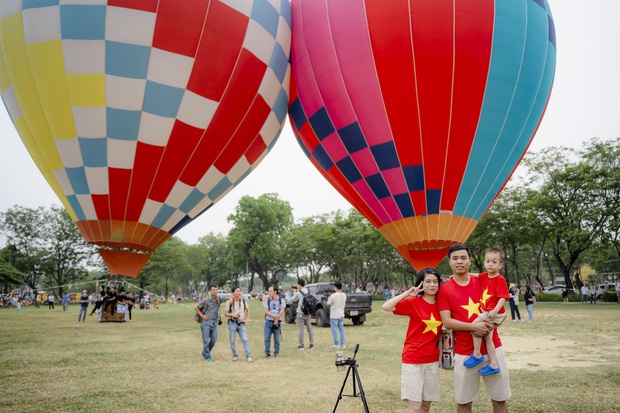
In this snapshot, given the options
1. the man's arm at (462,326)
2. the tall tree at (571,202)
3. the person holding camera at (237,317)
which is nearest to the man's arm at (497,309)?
the man's arm at (462,326)

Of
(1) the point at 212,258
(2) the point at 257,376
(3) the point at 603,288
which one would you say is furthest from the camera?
(1) the point at 212,258

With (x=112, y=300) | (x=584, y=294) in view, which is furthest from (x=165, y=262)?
(x=584, y=294)

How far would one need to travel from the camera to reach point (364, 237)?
41.2 meters

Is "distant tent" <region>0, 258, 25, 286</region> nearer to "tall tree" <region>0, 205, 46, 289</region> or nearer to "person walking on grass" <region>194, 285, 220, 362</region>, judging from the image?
"tall tree" <region>0, 205, 46, 289</region>

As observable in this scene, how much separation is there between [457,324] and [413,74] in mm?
7643

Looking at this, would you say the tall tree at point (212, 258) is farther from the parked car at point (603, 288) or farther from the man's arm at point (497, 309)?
the man's arm at point (497, 309)

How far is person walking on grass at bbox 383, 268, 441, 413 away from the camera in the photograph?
3887 mm

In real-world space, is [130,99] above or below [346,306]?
above

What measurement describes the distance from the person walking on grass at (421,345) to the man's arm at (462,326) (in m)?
0.17

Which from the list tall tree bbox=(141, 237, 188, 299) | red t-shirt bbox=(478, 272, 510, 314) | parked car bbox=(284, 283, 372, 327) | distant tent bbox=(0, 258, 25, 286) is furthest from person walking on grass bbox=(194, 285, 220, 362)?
tall tree bbox=(141, 237, 188, 299)

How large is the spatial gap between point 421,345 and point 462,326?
429mm

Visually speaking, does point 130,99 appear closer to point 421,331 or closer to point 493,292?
point 421,331

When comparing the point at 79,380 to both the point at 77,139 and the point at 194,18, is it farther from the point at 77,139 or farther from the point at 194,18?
the point at 194,18

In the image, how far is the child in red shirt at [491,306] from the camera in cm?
368
